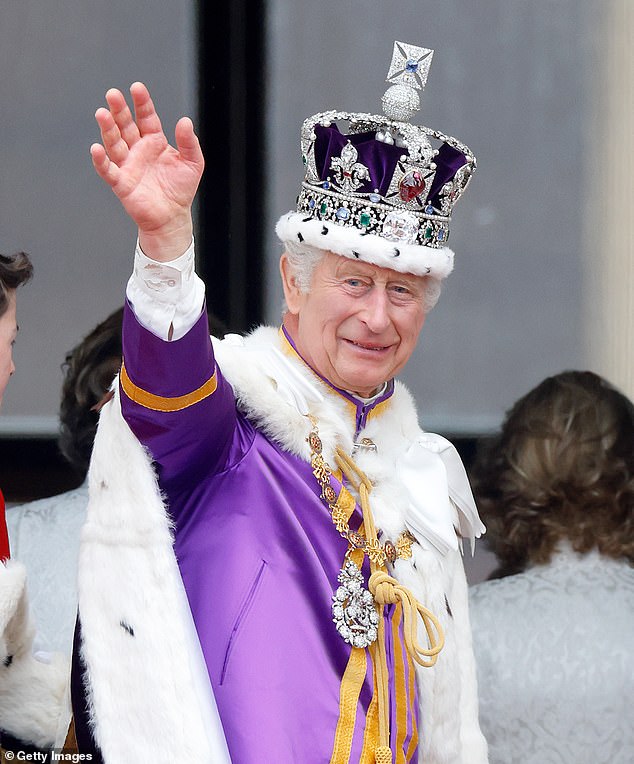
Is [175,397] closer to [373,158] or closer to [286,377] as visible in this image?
[286,377]

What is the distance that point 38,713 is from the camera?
2.05 meters

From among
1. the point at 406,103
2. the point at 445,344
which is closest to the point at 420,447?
the point at 406,103

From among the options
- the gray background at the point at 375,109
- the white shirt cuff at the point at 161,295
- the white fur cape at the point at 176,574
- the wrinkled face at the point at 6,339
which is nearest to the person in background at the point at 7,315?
the wrinkled face at the point at 6,339

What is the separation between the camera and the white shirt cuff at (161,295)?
5.65 ft

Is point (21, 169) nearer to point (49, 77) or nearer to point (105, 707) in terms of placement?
point (49, 77)

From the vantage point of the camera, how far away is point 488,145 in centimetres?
415

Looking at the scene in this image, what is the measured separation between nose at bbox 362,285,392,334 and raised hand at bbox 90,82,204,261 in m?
0.39

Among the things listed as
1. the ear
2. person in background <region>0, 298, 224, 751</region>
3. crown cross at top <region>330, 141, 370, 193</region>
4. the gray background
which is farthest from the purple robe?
the gray background

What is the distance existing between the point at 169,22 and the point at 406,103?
2077 mm

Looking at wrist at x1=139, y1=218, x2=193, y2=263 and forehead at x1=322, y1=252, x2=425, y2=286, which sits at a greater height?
wrist at x1=139, y1=218, x2=193, y2=263

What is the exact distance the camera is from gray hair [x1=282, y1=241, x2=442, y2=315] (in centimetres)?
209

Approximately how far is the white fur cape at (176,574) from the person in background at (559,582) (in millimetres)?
466

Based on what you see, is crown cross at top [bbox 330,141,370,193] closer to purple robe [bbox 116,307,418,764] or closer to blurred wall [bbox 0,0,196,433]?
purple robe [bbox 116,307,418,764]

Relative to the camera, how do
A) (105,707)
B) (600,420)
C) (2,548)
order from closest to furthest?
1. (105,707)
2. (2,548)
3. (600,420)
